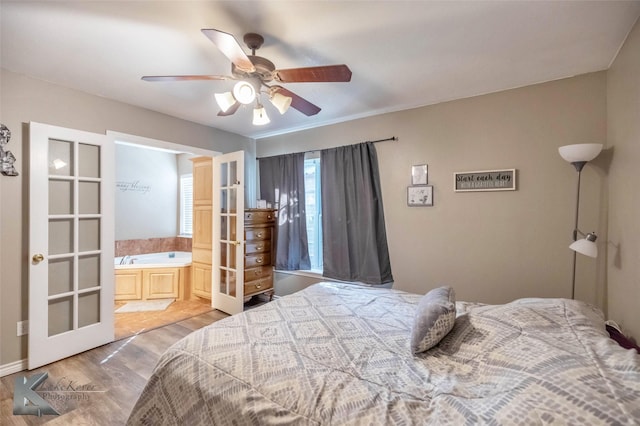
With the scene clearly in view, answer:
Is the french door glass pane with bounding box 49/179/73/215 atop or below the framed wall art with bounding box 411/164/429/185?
below

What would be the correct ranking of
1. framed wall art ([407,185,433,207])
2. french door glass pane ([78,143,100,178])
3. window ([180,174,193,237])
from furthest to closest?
window ([180,174,193,237]), framed wall art ([407,185,433,207]), french door glass pane ([78,143,100,178])

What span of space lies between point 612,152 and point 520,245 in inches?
37.6

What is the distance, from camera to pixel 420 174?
3057mm

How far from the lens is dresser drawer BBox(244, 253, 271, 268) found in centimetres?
377

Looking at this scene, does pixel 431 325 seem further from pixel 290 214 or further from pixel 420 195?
pixel 290 214

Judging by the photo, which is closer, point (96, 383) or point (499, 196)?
point (96, 383)

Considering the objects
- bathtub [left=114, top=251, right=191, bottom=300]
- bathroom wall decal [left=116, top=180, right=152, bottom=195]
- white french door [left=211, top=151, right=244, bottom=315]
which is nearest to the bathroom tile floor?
bathtub [left=114, top=251, right=191, bottom=300]

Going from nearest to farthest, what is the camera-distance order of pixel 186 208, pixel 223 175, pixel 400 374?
pixel 400 374 < pixel 223 175 < pixel 186 208

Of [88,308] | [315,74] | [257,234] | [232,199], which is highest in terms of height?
[315,74]

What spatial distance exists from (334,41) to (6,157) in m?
2.76

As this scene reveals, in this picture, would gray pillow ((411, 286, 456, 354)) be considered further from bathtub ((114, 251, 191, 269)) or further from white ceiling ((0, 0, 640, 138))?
bathtub ((114, 251, 191, 269))

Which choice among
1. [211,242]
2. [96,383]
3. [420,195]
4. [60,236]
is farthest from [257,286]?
[420,195]

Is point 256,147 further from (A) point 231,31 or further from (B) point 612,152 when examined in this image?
(B) point 612,152

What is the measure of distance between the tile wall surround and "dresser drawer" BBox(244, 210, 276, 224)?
2.29 m
